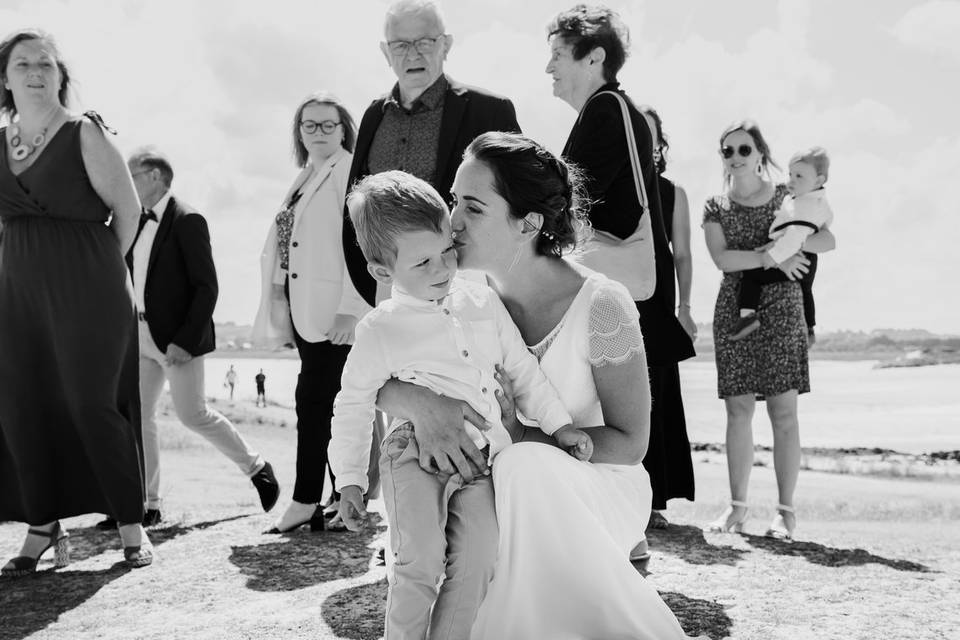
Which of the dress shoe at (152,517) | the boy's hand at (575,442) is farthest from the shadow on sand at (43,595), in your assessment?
the boy's hand at (575,442)

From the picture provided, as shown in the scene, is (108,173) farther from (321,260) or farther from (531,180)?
(531,180)

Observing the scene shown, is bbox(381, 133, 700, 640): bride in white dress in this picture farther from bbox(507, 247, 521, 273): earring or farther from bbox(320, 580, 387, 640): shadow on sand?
bbox(320, 580, 387, 640): shadow on sand

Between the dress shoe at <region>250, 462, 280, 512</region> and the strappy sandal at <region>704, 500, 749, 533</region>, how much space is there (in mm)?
2504

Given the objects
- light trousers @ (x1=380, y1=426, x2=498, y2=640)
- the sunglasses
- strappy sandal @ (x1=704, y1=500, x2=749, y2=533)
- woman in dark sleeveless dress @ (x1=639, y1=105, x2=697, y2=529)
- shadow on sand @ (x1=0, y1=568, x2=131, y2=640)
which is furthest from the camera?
the sunglasses

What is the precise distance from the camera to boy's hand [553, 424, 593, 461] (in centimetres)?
251

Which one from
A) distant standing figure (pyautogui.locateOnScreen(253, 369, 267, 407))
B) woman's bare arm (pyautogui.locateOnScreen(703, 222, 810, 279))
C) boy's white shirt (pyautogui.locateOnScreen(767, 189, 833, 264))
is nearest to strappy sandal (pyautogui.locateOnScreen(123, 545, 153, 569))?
woman's bare arm (pyautogui.locateOnScreen(703, 222, 810, 279))

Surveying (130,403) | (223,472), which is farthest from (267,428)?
(130,403)

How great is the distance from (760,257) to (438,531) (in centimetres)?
342

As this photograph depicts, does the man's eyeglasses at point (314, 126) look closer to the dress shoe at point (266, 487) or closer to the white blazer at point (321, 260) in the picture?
the white blazer at point (321, 260)

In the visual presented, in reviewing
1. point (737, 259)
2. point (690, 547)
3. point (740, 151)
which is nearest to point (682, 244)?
point (737, 259)

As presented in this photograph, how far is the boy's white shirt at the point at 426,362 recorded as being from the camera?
248 centimetres

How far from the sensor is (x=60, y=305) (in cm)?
414

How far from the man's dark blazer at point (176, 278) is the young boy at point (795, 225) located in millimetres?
2998

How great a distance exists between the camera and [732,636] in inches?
121
